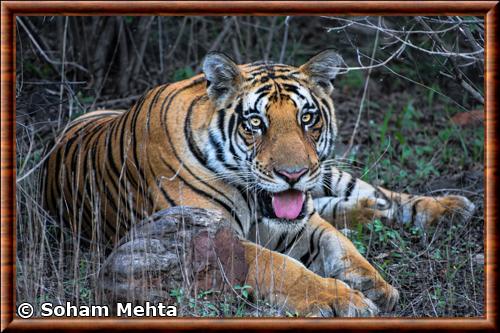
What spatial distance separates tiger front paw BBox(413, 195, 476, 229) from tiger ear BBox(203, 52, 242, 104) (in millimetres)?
1654

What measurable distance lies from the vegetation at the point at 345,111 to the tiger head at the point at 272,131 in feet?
1.25

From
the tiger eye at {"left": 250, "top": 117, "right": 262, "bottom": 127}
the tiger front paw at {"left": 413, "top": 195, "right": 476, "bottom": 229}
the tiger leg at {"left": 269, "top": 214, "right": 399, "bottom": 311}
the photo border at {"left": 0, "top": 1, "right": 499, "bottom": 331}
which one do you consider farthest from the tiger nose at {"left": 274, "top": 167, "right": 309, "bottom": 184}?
the tiger front paw at {"left": 413, "top": 195, "right": 476, "bottom": 229}

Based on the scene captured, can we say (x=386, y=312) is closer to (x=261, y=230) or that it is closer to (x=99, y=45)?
(x=261, y=230)

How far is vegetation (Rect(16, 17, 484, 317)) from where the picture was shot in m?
4.45

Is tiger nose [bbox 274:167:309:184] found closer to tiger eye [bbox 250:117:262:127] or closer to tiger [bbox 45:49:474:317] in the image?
tiger [bbox 45:49:474:317]

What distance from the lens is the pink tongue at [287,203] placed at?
15.4ft

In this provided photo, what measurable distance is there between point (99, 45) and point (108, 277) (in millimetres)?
3858

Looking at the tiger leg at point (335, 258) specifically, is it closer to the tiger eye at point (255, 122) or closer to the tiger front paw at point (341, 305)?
the tiger front paw at point (341, 305)

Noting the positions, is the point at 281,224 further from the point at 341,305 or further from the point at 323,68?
A: the point at 323,68

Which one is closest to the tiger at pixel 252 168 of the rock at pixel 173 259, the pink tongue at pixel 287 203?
the pink tongue at pixel 287 203

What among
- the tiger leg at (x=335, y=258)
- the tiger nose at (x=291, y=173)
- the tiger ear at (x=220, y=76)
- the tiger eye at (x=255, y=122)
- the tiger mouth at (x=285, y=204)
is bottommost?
the tiger leg at (x=335, y=258)

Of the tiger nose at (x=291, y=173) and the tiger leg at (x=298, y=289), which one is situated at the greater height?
the tiger nose at (x=291, y=173)

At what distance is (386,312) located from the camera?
4.39 metres

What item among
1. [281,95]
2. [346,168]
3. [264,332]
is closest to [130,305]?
[264,332]
